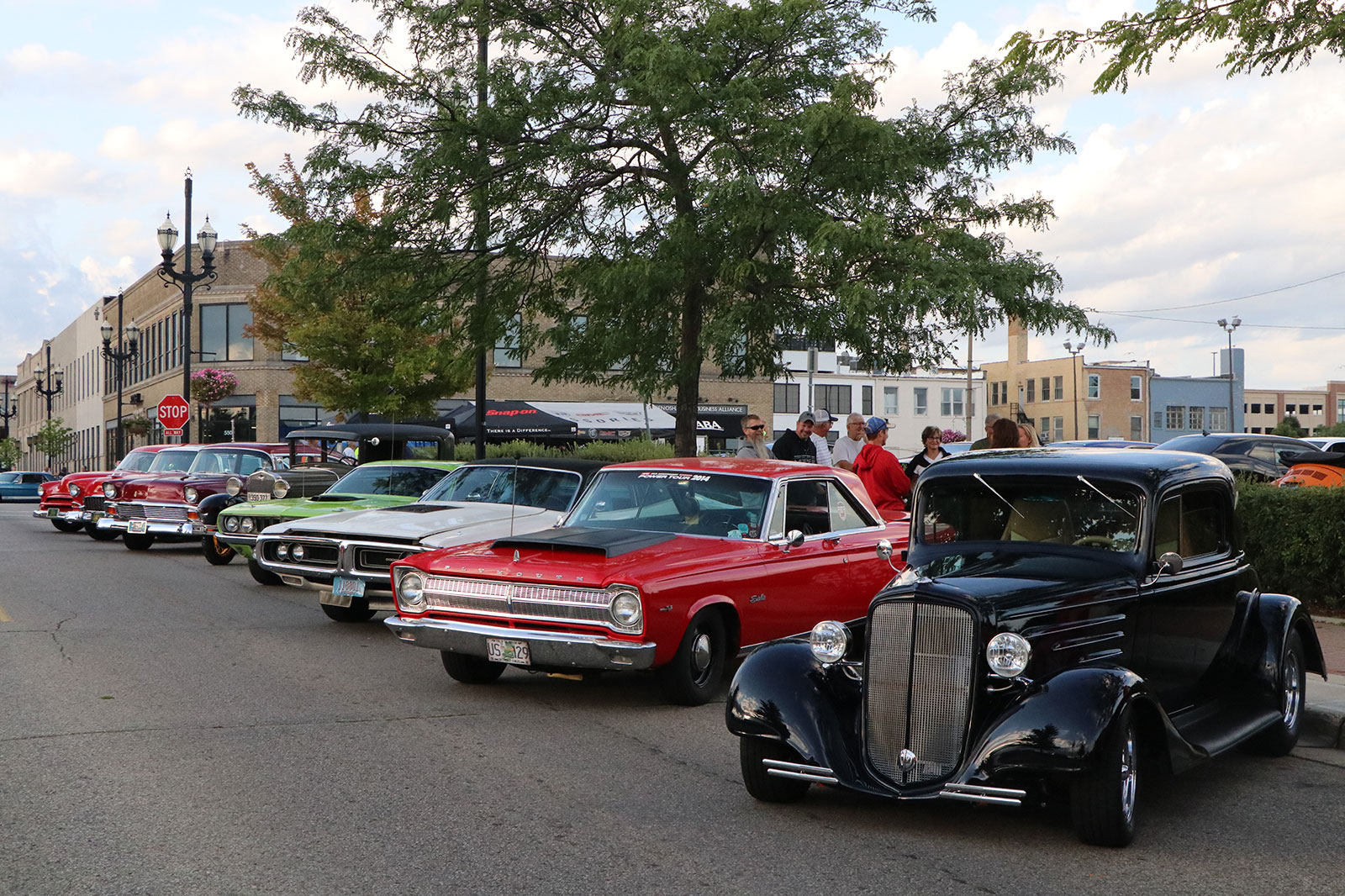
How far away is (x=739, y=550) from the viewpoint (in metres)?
8.91

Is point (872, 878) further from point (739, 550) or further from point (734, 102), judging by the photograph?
point (734, 102)

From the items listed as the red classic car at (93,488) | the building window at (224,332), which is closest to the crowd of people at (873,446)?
the red classic car at (93,488)

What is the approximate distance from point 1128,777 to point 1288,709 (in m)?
2.29

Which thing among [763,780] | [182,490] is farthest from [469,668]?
[182,490]

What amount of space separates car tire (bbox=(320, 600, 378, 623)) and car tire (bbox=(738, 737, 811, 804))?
719 cm

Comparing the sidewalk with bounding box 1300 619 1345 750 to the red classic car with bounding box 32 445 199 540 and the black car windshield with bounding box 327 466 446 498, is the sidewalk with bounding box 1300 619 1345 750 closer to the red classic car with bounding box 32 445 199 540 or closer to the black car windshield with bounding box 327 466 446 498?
the black car windshield with bounding box 327 466 446 498

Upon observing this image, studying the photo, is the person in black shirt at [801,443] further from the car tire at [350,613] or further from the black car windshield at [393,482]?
the car tire at [350,613]

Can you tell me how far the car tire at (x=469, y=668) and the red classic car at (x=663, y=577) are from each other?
0.01 m

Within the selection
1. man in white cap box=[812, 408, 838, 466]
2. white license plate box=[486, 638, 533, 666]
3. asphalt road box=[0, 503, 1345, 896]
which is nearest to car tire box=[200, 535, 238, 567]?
man in white cap box=[812, 408, 838, 466]

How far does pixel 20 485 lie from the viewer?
55531mm

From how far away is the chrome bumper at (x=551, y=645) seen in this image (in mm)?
7930

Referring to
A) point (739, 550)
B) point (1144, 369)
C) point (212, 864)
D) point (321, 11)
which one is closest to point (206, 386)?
point (321, 11)

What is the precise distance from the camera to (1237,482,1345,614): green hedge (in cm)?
1158

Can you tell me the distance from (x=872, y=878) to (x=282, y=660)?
6.45m
